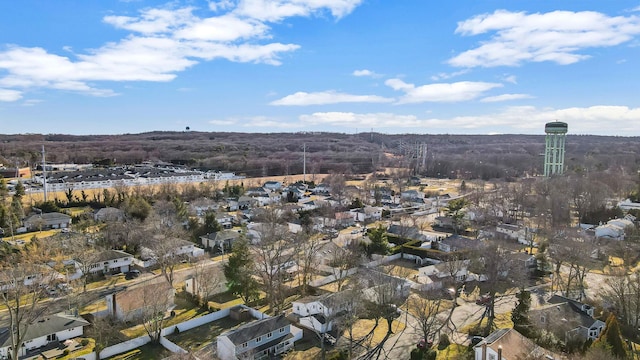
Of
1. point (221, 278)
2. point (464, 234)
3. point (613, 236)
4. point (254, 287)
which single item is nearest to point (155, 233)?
point (221, 278)

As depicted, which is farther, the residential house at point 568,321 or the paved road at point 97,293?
the paved road at point 97,293

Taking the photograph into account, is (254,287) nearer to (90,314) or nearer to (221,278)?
(221,278)

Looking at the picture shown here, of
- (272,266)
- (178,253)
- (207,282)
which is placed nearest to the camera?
(207,282)

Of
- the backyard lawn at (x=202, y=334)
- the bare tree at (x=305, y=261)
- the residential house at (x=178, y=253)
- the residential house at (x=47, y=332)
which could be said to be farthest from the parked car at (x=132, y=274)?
the bare tree at (x=305, y=261)

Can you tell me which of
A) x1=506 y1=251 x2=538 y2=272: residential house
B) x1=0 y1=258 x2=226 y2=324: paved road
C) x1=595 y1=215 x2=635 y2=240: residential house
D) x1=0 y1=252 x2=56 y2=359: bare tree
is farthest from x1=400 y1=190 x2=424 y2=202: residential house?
x1=0 y1=252 x2=56 y2=359: bare tree

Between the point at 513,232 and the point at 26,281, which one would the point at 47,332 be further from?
the point at 513,232

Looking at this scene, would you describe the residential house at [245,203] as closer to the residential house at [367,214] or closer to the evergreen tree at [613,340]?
the residential house at [367,214]

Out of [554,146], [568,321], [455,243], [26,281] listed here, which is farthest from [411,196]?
[26,281]
